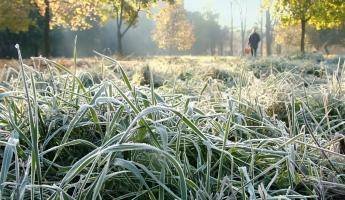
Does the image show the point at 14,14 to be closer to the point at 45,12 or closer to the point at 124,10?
the point at 45,12

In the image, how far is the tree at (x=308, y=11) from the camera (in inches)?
879

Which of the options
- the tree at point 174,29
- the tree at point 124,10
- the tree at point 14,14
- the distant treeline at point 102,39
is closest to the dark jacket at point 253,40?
the tree at point 124,10

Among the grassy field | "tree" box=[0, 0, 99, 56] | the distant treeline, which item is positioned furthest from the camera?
the distant treeline

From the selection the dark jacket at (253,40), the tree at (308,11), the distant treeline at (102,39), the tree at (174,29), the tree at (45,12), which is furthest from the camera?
the tree at (174,29)

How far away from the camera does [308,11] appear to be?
2266 centimetres

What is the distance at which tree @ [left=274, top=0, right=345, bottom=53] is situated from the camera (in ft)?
73.3

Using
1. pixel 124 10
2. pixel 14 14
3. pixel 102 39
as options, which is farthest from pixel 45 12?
pixel 102 39

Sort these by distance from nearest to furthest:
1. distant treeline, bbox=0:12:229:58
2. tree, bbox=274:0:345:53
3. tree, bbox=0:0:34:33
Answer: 1. tree, bbox=0:0:34:33
2. tree, bbox=274:0:345:53
3. distant treeline, bbox=0:12:229:58

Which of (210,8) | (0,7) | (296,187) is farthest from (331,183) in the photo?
(210,8)

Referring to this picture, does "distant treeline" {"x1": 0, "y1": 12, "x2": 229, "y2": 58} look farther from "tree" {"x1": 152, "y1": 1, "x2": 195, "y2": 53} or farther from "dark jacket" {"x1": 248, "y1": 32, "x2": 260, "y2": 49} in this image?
"dark jacket" {"x1": 248, "y1": 32, "x2": 260, "y2": 49}

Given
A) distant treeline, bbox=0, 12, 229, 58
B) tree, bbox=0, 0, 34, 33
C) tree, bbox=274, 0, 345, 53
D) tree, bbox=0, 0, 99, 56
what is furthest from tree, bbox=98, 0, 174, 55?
tree, bbox=274, 0, 345, 53

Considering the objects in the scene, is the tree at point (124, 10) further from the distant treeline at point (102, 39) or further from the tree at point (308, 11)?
the tree at point (308, 11)

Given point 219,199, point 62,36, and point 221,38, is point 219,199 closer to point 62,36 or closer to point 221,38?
point 62,36

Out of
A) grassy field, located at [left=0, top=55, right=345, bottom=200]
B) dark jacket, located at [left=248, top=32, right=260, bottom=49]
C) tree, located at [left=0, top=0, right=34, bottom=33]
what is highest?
tree, located at [left=0, top=0, right=34, bottom=33]
